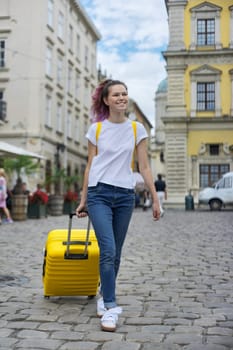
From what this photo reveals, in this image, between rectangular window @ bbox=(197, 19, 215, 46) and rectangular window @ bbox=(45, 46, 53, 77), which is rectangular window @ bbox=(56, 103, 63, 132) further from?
rectangular window @ bbox=(197, 19, 215, 46)

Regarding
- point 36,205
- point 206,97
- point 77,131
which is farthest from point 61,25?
point 36,205

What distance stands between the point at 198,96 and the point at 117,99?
3476 centimetres

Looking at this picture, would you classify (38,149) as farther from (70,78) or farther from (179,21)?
(179,21)

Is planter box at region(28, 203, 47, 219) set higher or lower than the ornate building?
lower

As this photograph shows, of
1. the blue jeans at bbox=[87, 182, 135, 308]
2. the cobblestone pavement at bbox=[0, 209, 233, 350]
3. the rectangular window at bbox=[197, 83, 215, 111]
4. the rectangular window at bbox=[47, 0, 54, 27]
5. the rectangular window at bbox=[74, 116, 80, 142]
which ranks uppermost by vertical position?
the rectangular window at bbox=[47, 0, 54, 27]

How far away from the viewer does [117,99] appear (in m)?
4.18

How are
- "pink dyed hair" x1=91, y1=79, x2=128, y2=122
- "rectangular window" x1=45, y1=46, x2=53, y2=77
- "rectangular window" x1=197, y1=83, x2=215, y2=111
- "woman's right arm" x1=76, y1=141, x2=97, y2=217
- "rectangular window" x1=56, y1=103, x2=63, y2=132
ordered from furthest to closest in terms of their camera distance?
"rectangular window" x1=197, y1=83, x2=215, y2=111
"rectangular window" x1=56, y1=103, x2=63, y2=132
"rectangular window" x1=45, y1=46, x2=53, y2=77
"pink dyed hair" x1=91, y1=79, x2=128, y2=122
"woman's right arm" x1=76, y1=141, x2=97, y2=217

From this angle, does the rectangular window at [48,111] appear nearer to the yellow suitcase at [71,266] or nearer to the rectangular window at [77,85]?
the rectangular window at [77,85]

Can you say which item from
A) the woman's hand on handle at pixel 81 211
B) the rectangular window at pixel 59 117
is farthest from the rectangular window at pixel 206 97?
the woman's hand on handle at pixel 81 211

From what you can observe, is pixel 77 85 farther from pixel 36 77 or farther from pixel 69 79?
pixel 36 77

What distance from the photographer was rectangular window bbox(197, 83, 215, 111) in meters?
37.9

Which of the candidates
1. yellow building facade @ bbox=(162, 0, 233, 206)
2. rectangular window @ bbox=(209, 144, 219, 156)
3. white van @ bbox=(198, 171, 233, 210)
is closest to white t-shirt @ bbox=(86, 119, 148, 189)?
white van @ bbox=(198, 171, 233, 210)

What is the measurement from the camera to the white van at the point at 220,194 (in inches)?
1210

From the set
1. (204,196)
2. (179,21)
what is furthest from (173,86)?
(204,196)
